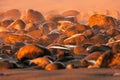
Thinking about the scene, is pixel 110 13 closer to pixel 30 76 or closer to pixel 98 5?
pixel 98 5

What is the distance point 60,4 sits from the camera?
16.6 meters

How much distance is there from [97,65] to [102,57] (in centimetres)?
19

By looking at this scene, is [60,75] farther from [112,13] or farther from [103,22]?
[112,13]

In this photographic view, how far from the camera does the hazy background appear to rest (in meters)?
15.8

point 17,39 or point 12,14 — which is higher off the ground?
point 12,14

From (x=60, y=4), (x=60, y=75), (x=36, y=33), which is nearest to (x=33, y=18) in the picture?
(x=36, y=33)

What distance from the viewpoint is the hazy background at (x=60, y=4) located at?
15836 mm

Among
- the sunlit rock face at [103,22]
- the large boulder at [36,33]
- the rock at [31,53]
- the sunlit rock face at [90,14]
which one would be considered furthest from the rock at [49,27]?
the rock at [31,53]

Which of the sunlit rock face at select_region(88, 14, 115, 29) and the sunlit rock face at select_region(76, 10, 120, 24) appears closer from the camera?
the sunlit rock face at select_region(88, 14, 115, 29)

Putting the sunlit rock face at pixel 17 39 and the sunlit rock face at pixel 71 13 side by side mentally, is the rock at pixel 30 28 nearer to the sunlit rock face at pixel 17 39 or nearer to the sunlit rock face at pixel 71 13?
the sunlit rock face at pixel 17 39

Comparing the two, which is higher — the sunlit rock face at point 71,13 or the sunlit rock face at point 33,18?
the sunlit rock face at point 71,13

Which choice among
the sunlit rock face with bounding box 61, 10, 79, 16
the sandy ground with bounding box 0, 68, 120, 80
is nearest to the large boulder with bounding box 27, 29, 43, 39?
the sunlit rock face with bounding box 61, 10, 79, 16

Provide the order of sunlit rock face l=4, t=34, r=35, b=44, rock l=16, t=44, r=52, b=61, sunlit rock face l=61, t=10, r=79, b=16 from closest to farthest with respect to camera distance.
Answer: rock l=16, t=44, r=52, b=61 < sunlit rock face l=4, t=34, r=35, b=44 < sunlit rock face l=61, t=10, r=79, b=16

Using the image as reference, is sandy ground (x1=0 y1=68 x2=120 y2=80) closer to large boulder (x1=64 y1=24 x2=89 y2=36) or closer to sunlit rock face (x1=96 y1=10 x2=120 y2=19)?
large boulder (x1=64 y1=24 x2=89 y2=36)
